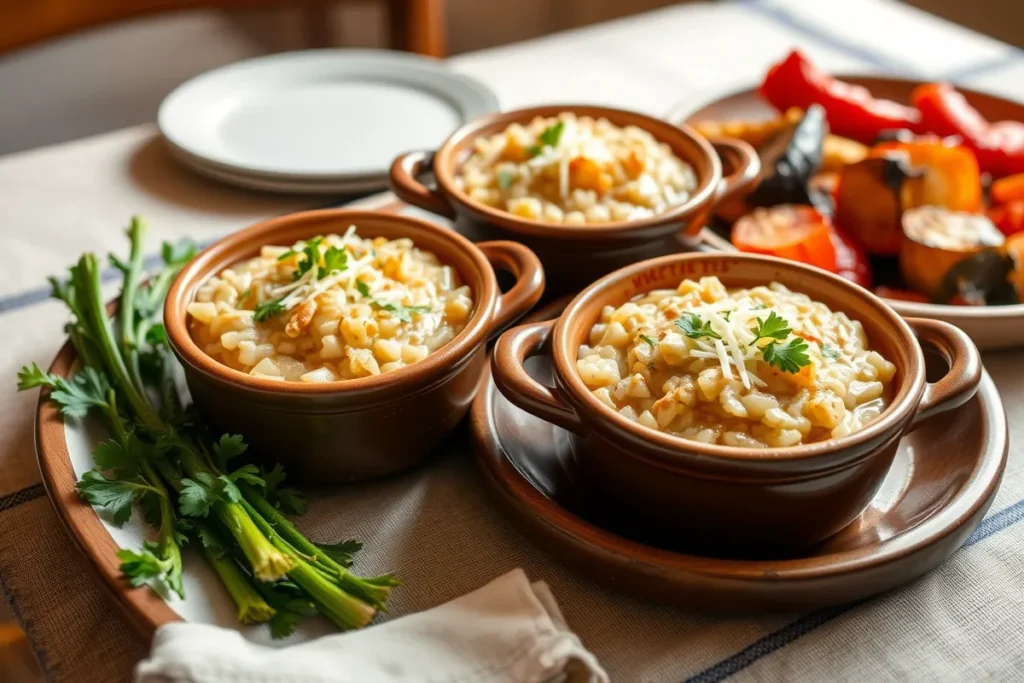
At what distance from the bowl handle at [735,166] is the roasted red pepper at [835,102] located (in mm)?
397

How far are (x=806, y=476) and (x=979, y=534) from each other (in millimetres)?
344

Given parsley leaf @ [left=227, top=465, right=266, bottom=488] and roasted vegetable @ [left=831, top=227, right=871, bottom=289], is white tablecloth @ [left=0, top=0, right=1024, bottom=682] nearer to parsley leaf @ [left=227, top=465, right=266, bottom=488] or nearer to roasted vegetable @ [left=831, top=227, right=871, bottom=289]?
parsley leaf @ [left=227, top=465, right=266, bottom=488]

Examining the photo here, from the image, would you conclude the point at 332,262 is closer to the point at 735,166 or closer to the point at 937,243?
the point at 735,166

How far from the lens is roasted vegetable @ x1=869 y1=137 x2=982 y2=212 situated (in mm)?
1896

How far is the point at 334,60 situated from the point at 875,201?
1.46 m

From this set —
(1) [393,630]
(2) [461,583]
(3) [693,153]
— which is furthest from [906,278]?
(1) [393,630]

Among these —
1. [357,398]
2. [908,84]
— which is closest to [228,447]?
[357,398]

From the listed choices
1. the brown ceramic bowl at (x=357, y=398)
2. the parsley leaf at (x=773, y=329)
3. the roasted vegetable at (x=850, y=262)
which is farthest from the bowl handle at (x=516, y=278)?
the roasted vegetable at (x=850, y=262)

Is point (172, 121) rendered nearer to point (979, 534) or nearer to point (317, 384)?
point (317, 384)

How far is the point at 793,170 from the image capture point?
1.98 m

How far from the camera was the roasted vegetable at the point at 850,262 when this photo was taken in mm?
1833

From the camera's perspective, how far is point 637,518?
4.17 ft

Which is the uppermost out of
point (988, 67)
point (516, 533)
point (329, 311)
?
point (329, 311)

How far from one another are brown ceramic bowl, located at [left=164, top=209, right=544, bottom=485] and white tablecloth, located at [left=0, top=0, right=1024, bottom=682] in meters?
0.09
